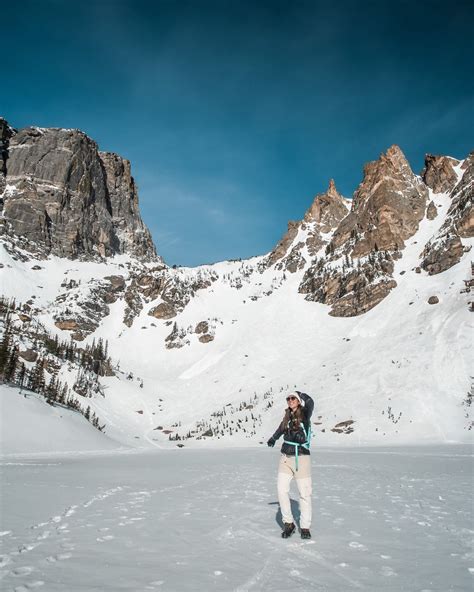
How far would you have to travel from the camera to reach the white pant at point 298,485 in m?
6.76

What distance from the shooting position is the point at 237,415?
174 feet

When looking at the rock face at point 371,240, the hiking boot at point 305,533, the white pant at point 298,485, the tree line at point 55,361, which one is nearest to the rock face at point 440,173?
the rock face at point 371,240

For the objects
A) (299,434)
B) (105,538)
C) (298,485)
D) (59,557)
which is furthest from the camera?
(299,434)

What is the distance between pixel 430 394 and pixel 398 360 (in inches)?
374

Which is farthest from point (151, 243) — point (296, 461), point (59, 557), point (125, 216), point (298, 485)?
point (59, 557)

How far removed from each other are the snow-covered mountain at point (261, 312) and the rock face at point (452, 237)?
0.36 meters

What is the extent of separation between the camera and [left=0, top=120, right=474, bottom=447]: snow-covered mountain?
1785 inches

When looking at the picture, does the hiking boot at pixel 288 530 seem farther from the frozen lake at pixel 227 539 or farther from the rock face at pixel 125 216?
the rock face at pixel 125 216

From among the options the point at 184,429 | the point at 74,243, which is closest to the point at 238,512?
the point at 184,429

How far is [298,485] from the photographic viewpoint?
7.04m

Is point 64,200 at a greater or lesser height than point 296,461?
greater

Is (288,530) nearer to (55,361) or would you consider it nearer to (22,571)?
(22,571)

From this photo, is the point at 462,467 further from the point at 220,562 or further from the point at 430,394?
the point at 430,394

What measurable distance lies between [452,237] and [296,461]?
2964 inches
